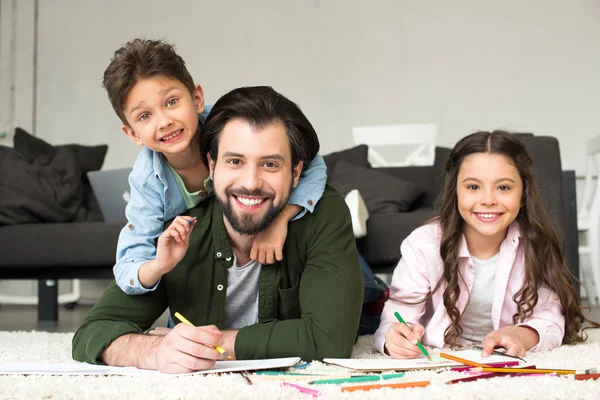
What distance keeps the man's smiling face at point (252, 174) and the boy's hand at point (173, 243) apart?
0.15m

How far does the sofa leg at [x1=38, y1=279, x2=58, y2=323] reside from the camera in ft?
10.6

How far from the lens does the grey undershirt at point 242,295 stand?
172 cm

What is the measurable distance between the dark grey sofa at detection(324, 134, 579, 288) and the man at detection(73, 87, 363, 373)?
772mm

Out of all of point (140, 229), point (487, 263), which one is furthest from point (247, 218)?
point (487, 263)

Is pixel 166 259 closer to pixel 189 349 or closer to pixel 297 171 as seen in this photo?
pixel 189 349

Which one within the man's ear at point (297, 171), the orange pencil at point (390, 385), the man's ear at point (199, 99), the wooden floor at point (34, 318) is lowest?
the wooden floor at point (34, 318)

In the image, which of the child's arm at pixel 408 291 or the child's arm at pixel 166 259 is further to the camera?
the child's arm at pixel 408 291

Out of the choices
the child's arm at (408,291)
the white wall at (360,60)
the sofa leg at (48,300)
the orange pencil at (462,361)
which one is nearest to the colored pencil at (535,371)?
the orange pencil at (462,361)

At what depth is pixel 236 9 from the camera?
5.79 meters

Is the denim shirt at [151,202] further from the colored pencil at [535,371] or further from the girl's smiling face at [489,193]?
the colored pencil at [535,371]

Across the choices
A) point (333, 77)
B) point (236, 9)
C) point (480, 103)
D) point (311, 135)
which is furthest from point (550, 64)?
point (311, 135)

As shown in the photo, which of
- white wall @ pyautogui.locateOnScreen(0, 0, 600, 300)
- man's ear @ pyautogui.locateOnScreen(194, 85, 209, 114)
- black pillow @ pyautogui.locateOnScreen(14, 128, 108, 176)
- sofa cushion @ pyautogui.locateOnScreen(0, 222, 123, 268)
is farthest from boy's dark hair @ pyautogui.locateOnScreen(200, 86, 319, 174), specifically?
white wall @ pyautogui.locateOnScreen(0, 0, 600, 300)

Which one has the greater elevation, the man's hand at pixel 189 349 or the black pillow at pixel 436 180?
the black pillow at pixel 436 180

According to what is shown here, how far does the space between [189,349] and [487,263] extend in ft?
3.21
